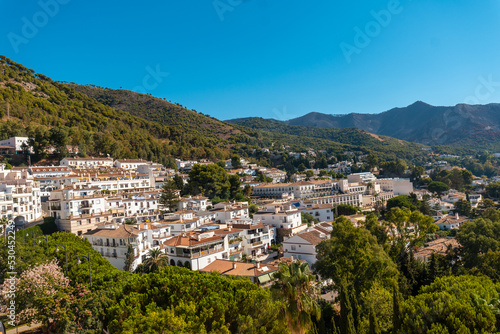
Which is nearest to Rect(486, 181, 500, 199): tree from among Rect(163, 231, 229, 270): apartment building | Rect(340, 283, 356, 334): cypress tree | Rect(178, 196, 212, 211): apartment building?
Rect(178, 196, 212, 211): apartment building

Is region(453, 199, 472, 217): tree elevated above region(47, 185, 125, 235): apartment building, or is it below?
below

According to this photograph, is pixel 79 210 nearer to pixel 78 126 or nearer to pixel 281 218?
pixel 281 218

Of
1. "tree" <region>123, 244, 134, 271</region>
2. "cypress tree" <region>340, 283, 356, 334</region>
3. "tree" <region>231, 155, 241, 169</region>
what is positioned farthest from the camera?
"tree" <region>231, 155, 241, 169</region>

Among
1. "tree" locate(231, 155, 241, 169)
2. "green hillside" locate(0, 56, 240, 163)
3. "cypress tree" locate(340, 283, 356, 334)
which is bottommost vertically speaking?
"cypress tree" locate(340, 283, 356, 334)

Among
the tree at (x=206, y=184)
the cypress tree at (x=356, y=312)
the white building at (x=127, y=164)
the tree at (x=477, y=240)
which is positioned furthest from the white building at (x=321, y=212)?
the cypress tree at (x=356, y=312)

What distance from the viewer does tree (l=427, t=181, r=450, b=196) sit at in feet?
→ 314

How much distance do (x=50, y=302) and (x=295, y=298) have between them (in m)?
13.7

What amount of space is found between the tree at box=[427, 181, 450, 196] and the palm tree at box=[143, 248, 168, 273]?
296ft

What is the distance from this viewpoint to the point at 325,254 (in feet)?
91.5

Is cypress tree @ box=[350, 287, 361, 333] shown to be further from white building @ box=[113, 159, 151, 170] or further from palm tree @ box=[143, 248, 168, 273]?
white building @ box=[113, 159, 151, 170]

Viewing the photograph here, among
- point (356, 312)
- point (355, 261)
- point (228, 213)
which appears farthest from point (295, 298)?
point (228, 213)

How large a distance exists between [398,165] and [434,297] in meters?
115

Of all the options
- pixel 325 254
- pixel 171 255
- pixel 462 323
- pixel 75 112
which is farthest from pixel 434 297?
pixel 75 112

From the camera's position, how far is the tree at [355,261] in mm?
26094
